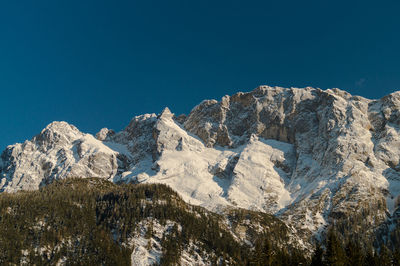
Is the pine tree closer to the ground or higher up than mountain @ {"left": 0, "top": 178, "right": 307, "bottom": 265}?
closer to the ground

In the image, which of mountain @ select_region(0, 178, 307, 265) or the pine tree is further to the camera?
mountain @ select_region(0, 178, 307, 265)

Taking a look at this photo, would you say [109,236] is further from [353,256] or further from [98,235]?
[353,256]

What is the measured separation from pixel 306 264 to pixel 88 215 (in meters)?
101

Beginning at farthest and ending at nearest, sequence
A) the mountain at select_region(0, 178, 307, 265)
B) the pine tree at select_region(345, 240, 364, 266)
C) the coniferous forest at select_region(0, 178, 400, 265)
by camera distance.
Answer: the mountain at select_region(0, 178, 307, 265), the coniferous forest at select_region(0, 178, 400, 265), the pine tree at select_region(345, 240, 364, 266)

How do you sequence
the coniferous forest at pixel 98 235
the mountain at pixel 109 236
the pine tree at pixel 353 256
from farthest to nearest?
the mountain at pixel 109 236 < the coniferous forest at pixel 98 235 < the pine tree at pixel 353 256

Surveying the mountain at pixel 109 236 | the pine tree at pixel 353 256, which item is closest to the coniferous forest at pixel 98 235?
the mountain at pixel 109 236

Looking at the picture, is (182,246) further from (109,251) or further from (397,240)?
(397,240)

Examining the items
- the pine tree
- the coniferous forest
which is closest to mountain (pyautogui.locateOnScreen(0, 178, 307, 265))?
the coniferous forest

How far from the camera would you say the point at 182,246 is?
175m

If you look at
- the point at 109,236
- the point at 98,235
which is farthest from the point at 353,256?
the point at 98,235

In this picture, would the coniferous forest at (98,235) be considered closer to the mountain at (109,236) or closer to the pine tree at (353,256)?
the mountain at (109,236)

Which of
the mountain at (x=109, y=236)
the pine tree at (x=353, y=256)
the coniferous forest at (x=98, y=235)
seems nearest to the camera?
the pine tree at (x=353, y=256)

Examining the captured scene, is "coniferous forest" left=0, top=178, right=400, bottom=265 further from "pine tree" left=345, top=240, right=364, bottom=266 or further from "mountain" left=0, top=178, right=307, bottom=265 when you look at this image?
"pine tree" left=345, top=240, right=364, bottom=266

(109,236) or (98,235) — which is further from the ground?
(109,236)
